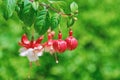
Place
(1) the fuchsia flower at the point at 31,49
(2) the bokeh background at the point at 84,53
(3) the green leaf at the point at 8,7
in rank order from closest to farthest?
(3) the green leaf at the point at 8,7, (1) the fuchsia flower at the point at 31,49, (2) the bokeh background at the point at 84,53

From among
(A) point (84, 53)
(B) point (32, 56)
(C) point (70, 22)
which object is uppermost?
(C) point (70, 22)

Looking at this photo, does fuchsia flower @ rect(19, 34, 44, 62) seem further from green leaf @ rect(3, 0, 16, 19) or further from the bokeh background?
the bokeh background

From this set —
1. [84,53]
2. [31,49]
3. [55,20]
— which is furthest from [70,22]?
[84,53]

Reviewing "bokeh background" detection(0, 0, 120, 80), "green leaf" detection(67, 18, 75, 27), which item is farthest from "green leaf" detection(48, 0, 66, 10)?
"bokeh background" detection(0, 0, 120, 80)

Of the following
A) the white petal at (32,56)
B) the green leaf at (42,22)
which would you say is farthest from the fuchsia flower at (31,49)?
the green leaf at (42,22)

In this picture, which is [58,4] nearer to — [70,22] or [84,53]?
[70,22]

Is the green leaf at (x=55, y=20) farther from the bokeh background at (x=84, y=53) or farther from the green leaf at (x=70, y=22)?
the bokeh background at (x=84, y=53)
